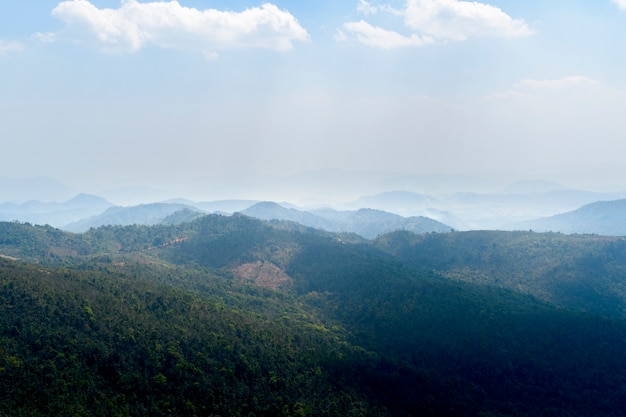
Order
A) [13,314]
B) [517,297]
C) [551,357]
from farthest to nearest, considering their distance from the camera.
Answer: [517,297]
[551,357]
[13,314]

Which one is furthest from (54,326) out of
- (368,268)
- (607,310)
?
(607,310)

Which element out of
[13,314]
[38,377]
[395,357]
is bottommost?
[395,357]

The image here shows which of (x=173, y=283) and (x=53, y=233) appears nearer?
(x=173, y=283)

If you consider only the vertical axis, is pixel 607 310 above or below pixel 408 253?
below

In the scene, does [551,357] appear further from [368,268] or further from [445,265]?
[445,265]

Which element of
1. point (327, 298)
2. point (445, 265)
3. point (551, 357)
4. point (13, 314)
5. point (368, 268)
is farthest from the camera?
point (445, 265)

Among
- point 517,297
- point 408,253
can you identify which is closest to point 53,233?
point 408,253
